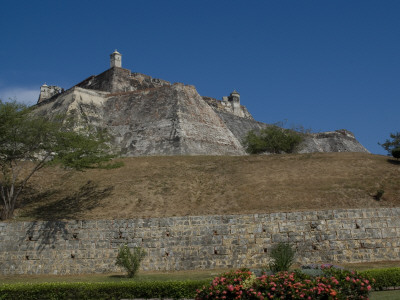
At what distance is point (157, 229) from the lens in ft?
68.8

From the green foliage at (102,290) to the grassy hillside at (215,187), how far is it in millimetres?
8632

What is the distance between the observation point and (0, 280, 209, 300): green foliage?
530 inches

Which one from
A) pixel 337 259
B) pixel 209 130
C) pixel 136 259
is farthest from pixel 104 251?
pixel 209 130

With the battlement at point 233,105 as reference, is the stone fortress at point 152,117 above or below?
below

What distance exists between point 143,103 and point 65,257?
78.2ft

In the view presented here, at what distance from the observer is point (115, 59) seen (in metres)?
51.5

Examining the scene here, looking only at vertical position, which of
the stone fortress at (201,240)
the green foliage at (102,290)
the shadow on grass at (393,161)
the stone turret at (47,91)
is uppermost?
the stone turret at (47,91)

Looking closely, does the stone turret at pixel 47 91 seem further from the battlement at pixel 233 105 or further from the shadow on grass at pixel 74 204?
the shadow on grass at pixel 74 204

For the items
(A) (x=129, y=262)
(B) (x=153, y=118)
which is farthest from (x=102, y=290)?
(B) (x=153, y=118)

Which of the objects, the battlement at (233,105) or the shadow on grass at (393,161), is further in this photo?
the battlement at (233,105)

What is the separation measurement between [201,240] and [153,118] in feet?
69.7

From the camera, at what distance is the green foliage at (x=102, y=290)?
1346 cm

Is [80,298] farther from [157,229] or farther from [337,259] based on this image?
[337,259]

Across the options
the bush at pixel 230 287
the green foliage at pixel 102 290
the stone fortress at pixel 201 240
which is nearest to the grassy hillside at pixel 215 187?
the stone fortress at pixel 201 240
